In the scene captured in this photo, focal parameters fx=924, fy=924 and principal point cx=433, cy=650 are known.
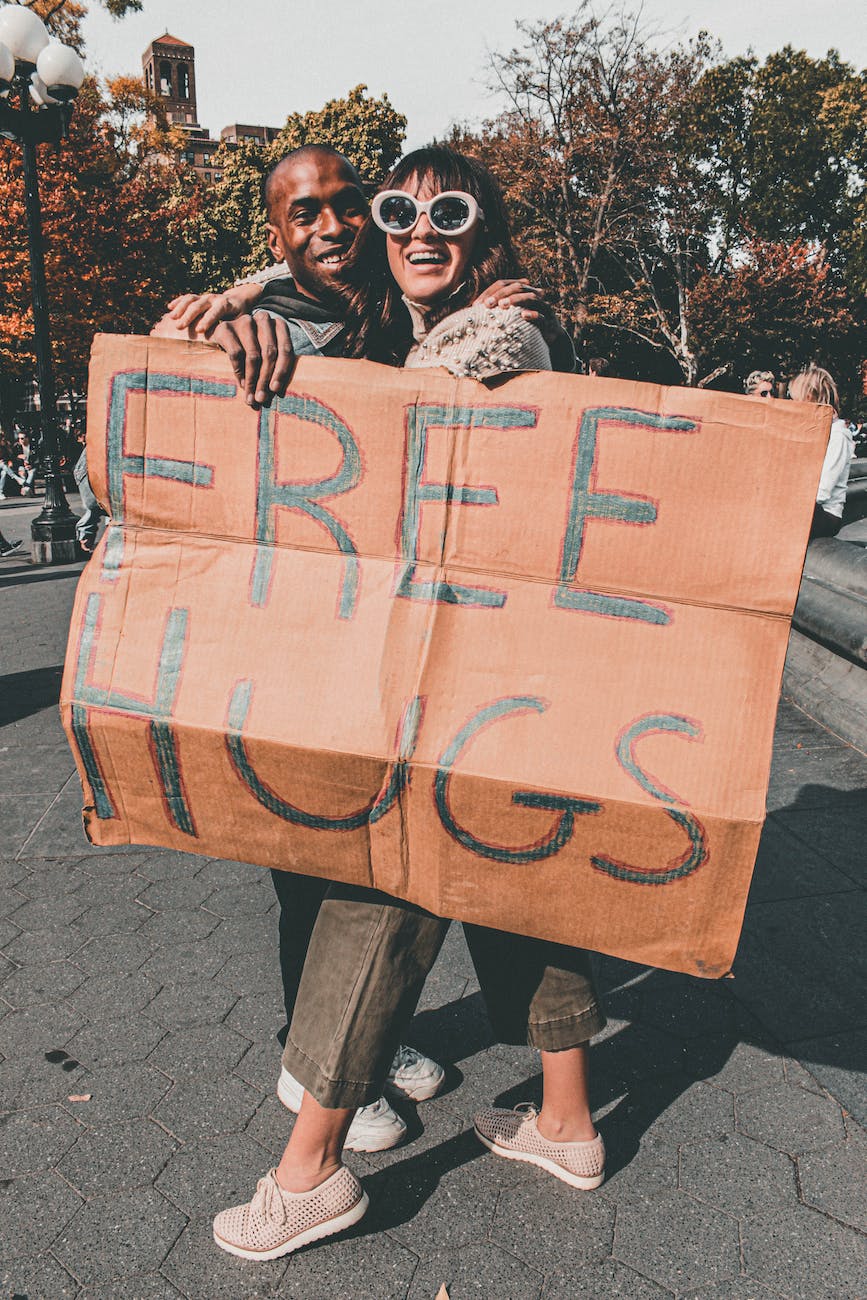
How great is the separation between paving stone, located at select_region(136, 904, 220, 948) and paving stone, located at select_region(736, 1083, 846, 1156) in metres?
1.78

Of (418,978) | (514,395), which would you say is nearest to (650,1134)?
(418,978)

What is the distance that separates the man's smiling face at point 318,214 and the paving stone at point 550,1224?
6.80ft

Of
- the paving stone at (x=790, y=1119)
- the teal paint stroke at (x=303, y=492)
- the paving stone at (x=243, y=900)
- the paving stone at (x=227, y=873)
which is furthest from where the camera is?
the paving stone at (x=227, y=873)

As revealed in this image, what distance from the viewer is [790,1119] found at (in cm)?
232

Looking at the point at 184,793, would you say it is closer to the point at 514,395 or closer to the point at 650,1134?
the point at 514,395

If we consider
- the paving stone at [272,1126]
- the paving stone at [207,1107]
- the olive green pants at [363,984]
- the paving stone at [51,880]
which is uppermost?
the olive green pants at [363,984]

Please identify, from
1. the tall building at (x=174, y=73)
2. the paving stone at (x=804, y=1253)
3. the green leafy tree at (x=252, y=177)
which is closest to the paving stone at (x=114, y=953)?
the paving stone at (x=804, y=1253)

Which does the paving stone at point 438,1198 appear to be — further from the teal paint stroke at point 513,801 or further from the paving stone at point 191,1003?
the teal paint stroke at point 513,801

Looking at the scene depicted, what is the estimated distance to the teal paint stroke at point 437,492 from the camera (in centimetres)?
162

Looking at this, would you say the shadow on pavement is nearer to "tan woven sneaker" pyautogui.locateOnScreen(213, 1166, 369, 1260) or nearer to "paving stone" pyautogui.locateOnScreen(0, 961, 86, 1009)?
"paving stone" pyautogui.locateOnScreen(0, 961, 86, 1009)

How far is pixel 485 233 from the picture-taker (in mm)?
1917

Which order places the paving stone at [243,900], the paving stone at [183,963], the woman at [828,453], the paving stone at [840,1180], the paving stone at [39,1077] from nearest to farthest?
the paving stone at [840,1180] < the paving stone at [39,1077] < the paving stone at [183,963] < the paving stone at [243,900] < the woman at [828,453]

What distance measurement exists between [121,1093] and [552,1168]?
43.6 inches

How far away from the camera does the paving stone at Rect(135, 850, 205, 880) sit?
3.57 m
